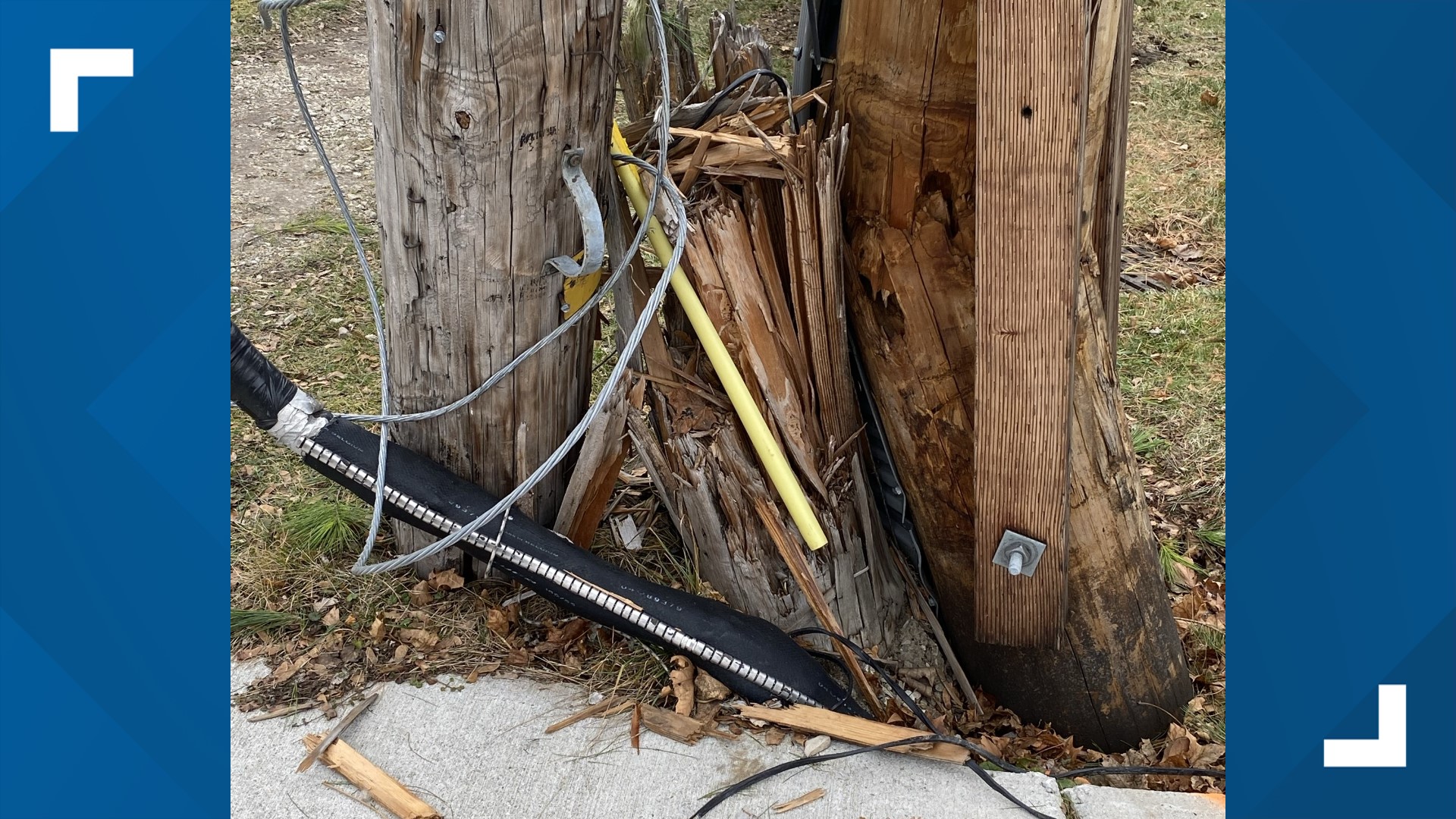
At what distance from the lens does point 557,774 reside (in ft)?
7.20

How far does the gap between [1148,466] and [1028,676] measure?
1212mm

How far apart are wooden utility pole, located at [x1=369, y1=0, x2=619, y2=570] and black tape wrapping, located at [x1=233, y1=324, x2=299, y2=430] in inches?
10.3

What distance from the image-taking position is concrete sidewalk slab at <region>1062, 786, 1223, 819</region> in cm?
215

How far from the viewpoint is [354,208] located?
5.02m

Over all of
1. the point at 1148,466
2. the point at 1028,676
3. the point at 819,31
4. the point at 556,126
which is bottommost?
the point at 1028,676

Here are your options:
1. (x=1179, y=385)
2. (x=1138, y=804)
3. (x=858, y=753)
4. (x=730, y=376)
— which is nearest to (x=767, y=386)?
(x=730, y=376)

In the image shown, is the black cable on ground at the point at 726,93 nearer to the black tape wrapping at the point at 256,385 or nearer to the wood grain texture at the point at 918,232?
the wood grain texture at the point at 918,232

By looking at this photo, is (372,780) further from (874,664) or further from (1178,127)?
(1178,127)

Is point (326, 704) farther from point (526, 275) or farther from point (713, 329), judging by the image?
point (713, 329)

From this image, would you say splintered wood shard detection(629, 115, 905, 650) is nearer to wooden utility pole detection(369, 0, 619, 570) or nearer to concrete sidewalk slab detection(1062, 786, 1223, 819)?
wooden utility pole detection(369, 0, 619, 570)

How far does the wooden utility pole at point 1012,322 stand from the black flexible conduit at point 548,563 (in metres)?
0.52

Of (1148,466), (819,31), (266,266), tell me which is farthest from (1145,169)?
(266,266)

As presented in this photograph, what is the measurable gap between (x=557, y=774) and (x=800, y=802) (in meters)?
0.50

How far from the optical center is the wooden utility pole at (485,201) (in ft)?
6.91
